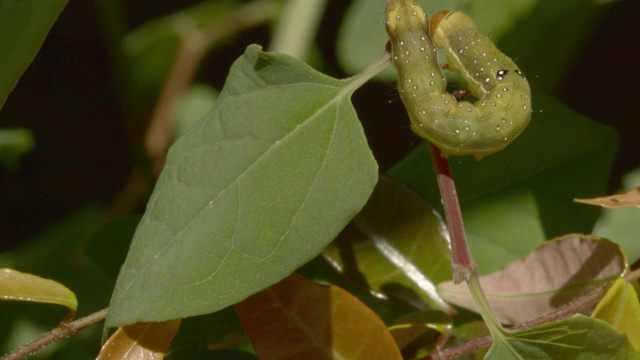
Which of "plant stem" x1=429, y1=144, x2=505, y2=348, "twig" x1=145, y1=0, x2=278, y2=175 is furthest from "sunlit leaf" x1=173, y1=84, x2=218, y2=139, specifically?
"plant stem" x1=429, y1=144, x2=505, y2=348

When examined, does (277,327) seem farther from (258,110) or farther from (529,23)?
(529,23)

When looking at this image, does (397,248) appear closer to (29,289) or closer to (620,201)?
(620,201)

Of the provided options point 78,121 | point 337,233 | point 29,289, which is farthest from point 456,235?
point 78,121

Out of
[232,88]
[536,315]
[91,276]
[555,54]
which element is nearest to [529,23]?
[555,54]

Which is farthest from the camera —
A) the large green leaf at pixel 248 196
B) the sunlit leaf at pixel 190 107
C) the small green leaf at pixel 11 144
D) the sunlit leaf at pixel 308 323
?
the sunlit leaf at pixel 190 107

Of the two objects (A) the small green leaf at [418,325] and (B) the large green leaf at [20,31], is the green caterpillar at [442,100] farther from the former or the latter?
(B) the large green leaf at [20,31]

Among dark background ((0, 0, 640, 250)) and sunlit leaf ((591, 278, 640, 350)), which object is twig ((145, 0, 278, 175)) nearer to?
dark background ((0, 0, 640, 250))

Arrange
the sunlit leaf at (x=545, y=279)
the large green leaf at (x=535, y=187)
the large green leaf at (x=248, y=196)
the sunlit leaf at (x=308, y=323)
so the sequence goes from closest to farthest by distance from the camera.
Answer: the large green leaf at (x=248, y=196), the sunlit leaf at (x=308, y=323), the sunlit leaf at (x=545, y=279), the large green leaf at (x=535, y=187)

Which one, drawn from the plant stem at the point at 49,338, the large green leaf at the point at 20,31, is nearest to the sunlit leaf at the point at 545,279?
the plant stem at the point at 49,338
